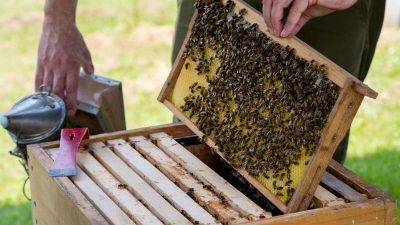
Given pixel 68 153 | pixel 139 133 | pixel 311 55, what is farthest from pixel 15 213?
pixel 311 55

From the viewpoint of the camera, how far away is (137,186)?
2482 mm

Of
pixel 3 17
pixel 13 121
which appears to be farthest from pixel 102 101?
pixel 3 17

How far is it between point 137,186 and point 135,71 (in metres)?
5.13

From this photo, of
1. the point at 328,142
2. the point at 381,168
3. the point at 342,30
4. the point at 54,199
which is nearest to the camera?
the point at 328,142

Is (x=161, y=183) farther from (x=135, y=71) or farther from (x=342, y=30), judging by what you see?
(x=135, y=71)

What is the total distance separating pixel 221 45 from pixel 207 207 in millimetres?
626

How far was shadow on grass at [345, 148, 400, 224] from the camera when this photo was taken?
4809 millimetres

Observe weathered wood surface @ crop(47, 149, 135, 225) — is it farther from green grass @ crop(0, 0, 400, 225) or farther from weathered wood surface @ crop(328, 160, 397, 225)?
green grass @ crop(0, 0, 400, 225)

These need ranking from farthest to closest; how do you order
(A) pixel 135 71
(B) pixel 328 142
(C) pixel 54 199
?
(A) pixel 135 71 < (C) pixel 54 199 < (B) pixel 328 142

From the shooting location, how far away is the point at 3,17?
9.19 metres

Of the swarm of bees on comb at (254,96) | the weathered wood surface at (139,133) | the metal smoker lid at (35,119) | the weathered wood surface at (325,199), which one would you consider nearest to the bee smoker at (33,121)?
the metal smoker lid at (35,119)

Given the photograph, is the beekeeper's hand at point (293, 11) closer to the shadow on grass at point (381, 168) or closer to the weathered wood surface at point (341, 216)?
the weathered wood surface at point (341, 216)

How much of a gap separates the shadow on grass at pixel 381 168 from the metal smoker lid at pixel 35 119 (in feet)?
7.50

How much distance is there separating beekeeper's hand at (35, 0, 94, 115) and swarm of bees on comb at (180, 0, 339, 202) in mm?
699
